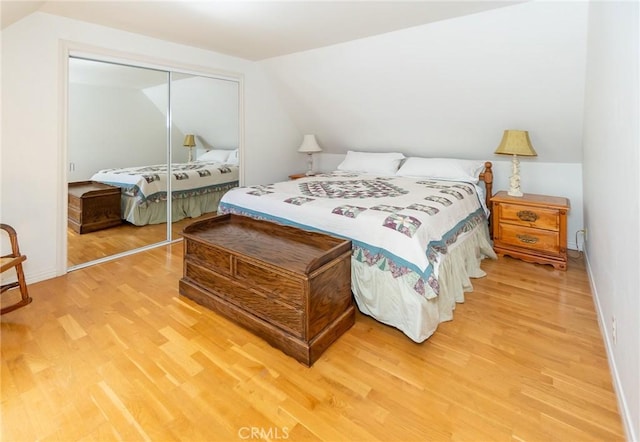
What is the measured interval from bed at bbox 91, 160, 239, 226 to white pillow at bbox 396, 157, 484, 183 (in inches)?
84.2

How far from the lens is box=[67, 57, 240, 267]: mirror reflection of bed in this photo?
A: 2990 mm

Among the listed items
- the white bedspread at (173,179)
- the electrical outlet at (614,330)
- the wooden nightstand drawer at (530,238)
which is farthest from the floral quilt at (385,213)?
the white bedspread at (173,179)

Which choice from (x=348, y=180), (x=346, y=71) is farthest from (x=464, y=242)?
(x=346, y=71)

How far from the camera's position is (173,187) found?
3.73 m

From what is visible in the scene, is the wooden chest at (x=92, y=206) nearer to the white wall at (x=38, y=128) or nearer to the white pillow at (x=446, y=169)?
the white wall at (x=38, y=128)

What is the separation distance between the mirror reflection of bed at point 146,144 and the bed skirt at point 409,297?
2.45 metres

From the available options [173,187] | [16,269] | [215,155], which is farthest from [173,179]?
[16,269]

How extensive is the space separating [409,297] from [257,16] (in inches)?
93.3

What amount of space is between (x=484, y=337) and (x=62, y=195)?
330 centimetres

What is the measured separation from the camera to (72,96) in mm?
2834

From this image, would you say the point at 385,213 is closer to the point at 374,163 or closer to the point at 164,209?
the point at 374,163

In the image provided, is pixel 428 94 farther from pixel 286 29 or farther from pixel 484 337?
pixel 484 337

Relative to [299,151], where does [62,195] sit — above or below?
below

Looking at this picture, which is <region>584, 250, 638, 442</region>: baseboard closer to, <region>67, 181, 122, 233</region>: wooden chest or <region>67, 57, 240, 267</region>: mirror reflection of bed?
<region>67, 57, 240, 267</region>: mirror reflection of bed
